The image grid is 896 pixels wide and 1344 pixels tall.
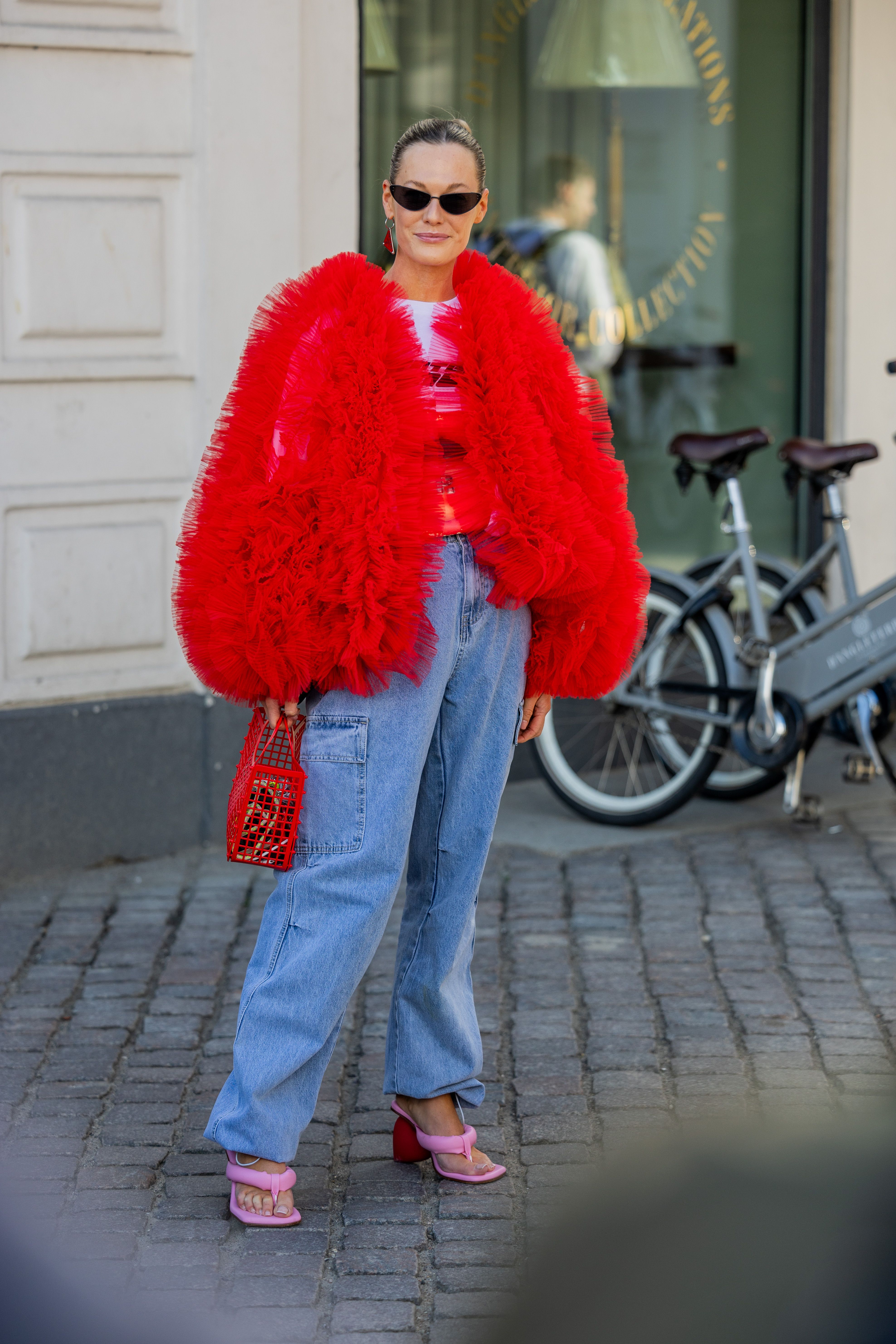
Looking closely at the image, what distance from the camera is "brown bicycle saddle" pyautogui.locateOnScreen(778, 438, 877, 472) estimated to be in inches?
224

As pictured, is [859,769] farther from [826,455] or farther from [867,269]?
[867,269]

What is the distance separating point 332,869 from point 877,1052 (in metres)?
1.59

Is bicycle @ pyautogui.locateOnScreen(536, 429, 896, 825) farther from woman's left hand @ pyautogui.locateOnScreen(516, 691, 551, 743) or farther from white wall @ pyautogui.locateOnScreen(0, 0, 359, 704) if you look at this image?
woman's left hand @ pyautogui.locateOnScreen(516, 691, 551, 743)

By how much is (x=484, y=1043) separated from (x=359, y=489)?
5.59 ft

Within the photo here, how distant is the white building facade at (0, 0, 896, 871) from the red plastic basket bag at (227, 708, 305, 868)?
96.2 inches

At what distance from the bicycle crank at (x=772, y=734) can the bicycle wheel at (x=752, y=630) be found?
0.82 feet

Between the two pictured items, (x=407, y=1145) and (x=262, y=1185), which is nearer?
(x=262, y=1185)

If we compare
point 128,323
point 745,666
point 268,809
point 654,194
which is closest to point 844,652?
point 745,666

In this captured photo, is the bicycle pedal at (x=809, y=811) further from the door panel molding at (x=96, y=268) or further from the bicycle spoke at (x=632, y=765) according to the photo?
the door panel molding at (x=96, y=268)

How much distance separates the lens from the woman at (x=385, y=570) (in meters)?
2.88

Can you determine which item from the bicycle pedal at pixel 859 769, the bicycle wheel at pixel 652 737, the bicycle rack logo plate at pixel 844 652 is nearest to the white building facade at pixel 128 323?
the bicycle wheel at pixel 652 737

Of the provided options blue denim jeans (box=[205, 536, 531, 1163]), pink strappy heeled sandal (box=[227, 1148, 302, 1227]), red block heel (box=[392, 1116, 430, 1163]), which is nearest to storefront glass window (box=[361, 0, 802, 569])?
blue denim jeans (box=[205, 536, 531, 1163])

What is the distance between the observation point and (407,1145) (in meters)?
3.38

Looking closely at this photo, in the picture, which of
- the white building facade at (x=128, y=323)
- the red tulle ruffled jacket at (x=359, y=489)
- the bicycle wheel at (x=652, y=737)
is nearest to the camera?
the red tulle ruffled jacket at (x=359, y=489)
